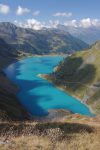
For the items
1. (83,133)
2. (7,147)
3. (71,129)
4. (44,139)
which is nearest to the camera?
(7,147)

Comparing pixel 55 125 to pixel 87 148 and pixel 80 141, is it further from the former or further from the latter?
pixel 87 148

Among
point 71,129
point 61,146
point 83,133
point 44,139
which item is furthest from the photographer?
point 71,129

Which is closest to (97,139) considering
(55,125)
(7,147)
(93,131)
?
(93,131)

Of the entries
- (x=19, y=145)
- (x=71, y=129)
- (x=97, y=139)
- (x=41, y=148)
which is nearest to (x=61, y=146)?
(x=41, y=148)

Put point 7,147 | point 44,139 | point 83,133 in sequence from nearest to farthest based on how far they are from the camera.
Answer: point 7,147
point 44,139
point 83,133

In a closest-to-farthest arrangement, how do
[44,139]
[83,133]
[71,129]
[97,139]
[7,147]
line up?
1. [7,147]
2. [44,139]
3. [97,139]
4. [83,133]
5. [71,129]

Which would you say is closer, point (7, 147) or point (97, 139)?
point (7, 147)

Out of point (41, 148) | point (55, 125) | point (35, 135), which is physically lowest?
point (41, 148)

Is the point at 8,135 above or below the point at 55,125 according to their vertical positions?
below

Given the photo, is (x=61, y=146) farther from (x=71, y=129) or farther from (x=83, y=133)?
(x=71, y=129)
